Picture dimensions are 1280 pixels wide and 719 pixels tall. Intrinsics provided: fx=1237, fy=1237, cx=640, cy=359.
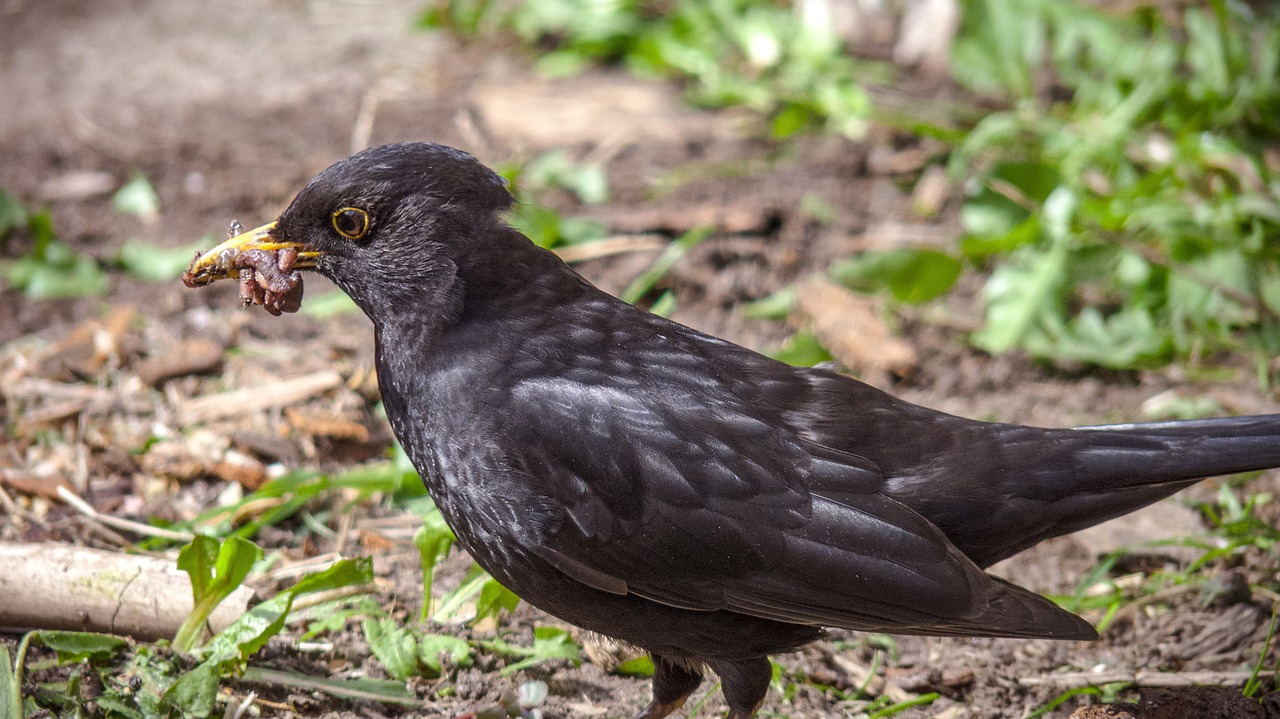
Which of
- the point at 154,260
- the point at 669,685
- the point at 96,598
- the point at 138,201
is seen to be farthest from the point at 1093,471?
the point at 138,201

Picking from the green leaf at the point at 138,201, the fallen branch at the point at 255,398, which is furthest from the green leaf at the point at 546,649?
the green leaf at the point at 138,201

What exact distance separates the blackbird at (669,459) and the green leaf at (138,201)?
303 centimetres

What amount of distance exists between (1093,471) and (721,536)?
3.24 feet

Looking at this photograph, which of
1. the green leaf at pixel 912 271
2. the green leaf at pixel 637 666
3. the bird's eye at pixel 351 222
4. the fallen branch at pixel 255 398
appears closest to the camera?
the bird's eye at pixel 351 222

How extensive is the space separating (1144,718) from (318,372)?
319 centimetres

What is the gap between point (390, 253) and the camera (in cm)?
326

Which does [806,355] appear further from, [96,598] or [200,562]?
[96,598]

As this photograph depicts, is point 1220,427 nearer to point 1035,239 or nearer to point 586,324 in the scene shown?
point 586,324

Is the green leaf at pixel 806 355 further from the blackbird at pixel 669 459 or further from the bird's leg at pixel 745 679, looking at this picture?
the bird's leg at pixel 745 679

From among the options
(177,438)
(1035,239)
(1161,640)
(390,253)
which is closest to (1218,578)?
(1161,640)

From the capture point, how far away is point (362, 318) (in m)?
5.48

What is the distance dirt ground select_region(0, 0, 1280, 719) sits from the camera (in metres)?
3.81

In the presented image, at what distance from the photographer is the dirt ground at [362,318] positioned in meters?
3.81

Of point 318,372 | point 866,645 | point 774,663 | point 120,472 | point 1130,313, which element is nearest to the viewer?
point 774,663
